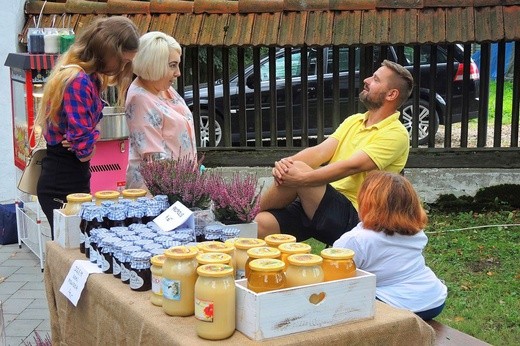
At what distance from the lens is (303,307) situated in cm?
218

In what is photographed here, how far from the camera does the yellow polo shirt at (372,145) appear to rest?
3963mm

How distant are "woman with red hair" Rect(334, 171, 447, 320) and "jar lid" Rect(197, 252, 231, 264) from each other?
0.76 metres

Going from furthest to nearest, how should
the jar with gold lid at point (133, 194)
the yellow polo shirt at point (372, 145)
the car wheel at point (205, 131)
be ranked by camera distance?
the car wheel at point (205, 131), the yellow polo shirt at point (372, 145), the jar with gold lid at point (133, 194)

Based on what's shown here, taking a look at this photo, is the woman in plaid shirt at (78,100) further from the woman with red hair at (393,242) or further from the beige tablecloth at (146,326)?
the woman with red hair at (393,242)

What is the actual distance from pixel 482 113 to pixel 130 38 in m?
4.82

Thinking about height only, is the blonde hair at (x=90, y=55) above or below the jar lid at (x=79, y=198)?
above

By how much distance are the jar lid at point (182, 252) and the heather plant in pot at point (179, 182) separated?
78 centimetres

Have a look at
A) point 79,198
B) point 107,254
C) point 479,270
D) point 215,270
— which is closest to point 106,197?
point 79,198

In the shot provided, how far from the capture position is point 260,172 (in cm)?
752

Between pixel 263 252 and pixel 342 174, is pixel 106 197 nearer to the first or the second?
pixel 263 252

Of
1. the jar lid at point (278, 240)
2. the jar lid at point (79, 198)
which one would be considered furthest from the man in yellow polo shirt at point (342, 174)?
the jar lid at point (278, 240)

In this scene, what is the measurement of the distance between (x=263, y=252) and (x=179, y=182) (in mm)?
938

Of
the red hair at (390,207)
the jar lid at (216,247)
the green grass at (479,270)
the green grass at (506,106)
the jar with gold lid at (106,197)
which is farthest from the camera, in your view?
the green grass at (506,106)

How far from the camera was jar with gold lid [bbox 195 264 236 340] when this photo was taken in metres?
2.12
